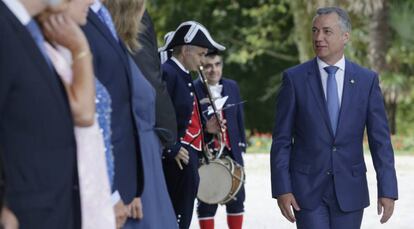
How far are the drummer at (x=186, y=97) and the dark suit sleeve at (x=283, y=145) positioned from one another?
1111 mm

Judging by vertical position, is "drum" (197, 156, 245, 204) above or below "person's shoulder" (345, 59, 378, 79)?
below

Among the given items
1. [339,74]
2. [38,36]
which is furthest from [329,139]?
[38,36]

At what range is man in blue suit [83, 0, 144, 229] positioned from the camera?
17.6 feet

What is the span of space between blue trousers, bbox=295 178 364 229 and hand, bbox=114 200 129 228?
2107 mm

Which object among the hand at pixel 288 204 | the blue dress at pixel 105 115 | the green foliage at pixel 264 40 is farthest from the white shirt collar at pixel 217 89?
the green foliage at pixel 264 40

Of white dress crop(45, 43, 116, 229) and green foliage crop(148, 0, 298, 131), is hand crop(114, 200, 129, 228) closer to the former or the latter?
Result: white dress crop(45, 43, 116, 229)

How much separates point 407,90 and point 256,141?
5272 millimetres

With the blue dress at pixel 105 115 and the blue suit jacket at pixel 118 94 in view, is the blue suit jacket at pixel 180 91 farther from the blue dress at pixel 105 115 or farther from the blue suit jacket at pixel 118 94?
the blue dress at pixel 105 115

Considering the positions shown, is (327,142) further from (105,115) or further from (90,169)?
(90,169)

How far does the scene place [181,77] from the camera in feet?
28.6

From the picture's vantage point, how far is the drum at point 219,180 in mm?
10023

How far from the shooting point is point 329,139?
7.39 m

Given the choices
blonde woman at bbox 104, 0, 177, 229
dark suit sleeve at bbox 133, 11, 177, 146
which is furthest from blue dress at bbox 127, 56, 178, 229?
dark suit sleeve at bbox 133, 11, 177, 146

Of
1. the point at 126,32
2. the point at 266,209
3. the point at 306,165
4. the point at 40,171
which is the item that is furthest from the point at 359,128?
the point at 266,209
